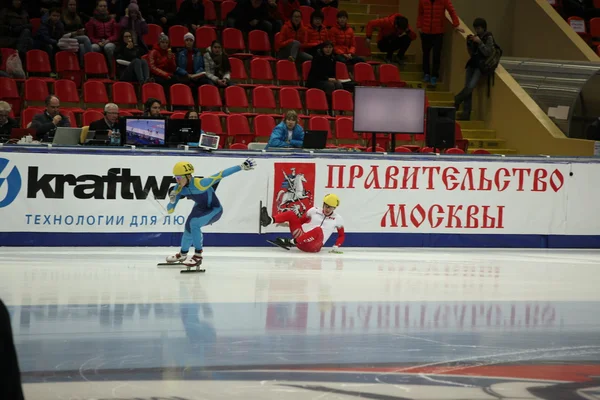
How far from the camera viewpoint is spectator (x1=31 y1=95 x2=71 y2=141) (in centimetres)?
1409

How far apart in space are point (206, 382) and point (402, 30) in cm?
1606

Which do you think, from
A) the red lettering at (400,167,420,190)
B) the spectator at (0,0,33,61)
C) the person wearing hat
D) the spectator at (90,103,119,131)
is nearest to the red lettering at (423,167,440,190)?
the red lettering at (400,167,420,190)

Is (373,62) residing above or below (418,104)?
above

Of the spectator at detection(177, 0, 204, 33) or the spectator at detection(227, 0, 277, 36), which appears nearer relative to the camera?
the spectator at detection(177, 0, 204, 33)

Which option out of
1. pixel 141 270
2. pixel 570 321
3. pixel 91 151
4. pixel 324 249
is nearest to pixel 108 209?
pixel 91 151

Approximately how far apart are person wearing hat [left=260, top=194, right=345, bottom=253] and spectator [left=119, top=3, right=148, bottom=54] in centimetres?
626

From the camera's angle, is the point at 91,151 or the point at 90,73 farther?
the point at 90,73

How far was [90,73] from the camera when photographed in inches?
700

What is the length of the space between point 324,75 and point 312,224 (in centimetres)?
621

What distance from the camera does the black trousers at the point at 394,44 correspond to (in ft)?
68.9

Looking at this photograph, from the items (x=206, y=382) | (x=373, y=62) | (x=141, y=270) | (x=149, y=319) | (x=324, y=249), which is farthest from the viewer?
(x=373, y=62)

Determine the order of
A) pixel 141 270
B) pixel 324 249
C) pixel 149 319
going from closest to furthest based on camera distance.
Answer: pixel 149 319
pixel 141 270
pixel 324 249

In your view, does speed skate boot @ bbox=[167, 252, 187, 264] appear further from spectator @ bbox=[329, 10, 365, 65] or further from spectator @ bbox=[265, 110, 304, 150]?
spectator @ bbox=[329, 10, 365, 65]

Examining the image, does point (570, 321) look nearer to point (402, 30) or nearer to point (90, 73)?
point (90, 73)
